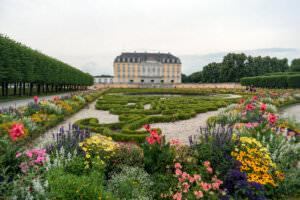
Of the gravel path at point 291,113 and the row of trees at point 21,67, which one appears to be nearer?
the gravel path at point 291,113

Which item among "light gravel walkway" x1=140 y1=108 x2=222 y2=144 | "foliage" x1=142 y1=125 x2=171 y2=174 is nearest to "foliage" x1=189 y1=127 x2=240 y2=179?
"foliage" x1=142 y1=125 x2=171 y2=174

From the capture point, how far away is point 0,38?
559 inches

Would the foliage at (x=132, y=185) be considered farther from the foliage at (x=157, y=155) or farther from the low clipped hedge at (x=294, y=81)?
the low clipped hedge at (x=294, y=81)

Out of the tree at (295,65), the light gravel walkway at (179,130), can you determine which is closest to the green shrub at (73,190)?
the light gravel walkway at (179,130)

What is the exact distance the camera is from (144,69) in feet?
227

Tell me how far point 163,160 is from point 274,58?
67.7 meters

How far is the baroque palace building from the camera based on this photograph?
68.8 meters

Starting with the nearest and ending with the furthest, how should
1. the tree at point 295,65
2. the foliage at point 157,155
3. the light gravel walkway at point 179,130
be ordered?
the foliage at point 157,155, the light gravel walkway at point 179,130, the tree at point 295,65

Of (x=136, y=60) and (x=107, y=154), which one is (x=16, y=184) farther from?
(x=136, y=60)

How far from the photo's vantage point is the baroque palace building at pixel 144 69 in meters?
68.8

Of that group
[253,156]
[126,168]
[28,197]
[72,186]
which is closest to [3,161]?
[28,197]

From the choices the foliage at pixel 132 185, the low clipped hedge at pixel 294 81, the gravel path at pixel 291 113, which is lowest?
the foliage at pixel 132 185

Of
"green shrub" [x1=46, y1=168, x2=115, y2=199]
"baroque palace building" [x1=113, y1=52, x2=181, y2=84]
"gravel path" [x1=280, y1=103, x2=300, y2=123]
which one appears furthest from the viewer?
"baroque palace building" [x1=113, y1=52, x2=181, y2=84]

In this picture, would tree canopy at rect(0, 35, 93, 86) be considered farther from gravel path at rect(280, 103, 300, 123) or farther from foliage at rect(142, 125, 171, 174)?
gravel path at rect(280, 103, 300, 123)
